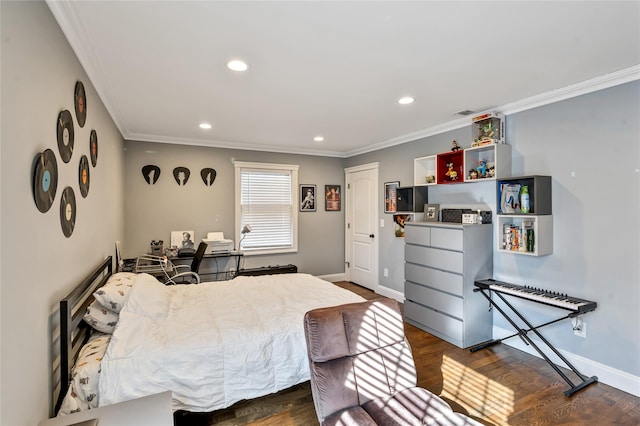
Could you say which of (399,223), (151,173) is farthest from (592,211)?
(151,173)

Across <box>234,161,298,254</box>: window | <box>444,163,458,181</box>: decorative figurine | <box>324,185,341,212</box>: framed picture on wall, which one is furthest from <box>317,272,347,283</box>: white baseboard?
<box>444,163,458,181</box>: decorative figurine

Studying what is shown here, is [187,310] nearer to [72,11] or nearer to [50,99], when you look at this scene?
[50,99]

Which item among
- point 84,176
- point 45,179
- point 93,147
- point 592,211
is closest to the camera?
point 45,179

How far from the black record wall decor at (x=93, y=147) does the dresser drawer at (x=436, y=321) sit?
3.69m

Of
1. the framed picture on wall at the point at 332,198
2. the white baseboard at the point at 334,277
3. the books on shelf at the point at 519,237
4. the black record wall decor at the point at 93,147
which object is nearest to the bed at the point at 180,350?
the black record wall decor at the point at 93,147

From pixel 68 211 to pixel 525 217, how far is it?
12.3ft

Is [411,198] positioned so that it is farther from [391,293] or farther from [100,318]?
[100,318]

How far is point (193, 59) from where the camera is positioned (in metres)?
2.29

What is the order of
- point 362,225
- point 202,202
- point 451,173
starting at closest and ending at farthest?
point 451,173
point 202,202
point 362,225

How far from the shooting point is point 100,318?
7.16 ft

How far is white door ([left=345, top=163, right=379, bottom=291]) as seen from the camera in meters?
5.46

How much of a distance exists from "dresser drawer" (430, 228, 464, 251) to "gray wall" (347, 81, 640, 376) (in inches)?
22.1

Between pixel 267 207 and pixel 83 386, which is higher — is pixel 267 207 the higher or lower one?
the higher one

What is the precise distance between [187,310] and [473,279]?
2880mm
